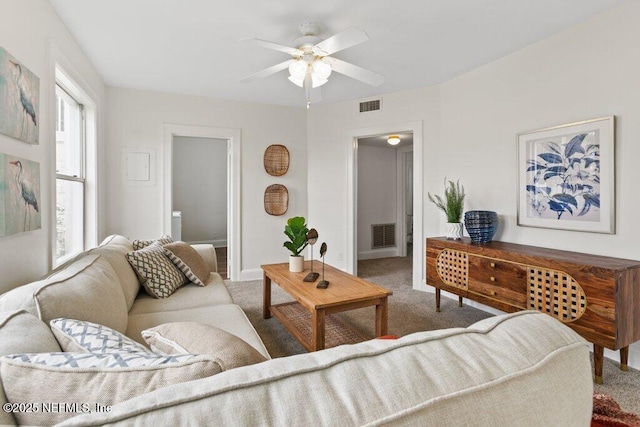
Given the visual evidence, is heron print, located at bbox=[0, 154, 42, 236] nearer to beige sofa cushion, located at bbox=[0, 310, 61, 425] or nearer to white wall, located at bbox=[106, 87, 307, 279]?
beige sofa cushion, located at bbox=[0, 310, 61, 425]

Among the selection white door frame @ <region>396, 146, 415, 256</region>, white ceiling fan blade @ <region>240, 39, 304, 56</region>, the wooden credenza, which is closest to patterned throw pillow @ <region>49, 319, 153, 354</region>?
white ceiling fan blade @ <region>240, 39, 304, 56</region>

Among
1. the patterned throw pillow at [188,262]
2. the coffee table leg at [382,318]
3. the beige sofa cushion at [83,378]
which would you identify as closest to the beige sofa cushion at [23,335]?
the beige sofa cushion at [83,378]

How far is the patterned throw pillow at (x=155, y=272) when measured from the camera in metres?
2.25

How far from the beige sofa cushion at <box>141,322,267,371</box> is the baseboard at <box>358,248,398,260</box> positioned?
5362 mm

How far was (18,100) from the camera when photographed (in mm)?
1688

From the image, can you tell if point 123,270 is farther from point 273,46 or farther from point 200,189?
point 200,189

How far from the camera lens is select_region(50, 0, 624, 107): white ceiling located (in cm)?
228

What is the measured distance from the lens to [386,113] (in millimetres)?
4285

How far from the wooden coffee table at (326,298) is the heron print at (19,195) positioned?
160cm

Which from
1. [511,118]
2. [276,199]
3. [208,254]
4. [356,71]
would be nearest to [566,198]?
[511,118]

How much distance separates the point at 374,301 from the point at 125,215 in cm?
327

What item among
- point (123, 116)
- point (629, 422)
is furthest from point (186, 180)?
point (629, 422)

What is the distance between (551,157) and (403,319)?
191cm

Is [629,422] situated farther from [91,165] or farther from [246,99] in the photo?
[246,99]
